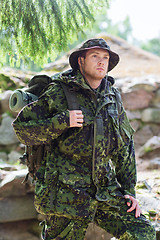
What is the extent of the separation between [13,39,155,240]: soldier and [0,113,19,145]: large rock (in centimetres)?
515

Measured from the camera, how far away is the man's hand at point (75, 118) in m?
2.58

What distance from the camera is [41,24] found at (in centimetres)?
369

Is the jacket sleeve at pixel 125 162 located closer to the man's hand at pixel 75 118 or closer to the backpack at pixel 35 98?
the backpack at pixel 35 98

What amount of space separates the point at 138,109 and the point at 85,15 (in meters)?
4.75

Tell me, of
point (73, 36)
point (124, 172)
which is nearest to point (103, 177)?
point (124, 172)

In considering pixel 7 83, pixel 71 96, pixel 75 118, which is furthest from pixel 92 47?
pixel 7 83

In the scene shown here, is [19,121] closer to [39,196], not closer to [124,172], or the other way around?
[39,196]

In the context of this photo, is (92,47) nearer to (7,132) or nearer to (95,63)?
(95,63)

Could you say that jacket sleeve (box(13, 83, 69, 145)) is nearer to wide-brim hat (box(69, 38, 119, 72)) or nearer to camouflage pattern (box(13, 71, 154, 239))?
camouflage pattern (box(13, 71, 154, 239))

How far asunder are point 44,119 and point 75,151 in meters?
0.42

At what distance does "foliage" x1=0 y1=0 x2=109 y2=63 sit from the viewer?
3.55 meters

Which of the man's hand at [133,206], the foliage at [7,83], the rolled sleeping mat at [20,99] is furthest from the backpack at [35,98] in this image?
the foliage at [7,83]

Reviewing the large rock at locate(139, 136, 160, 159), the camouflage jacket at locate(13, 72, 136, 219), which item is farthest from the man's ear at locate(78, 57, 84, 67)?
the large rock at locate(139, 136, 160, 159)

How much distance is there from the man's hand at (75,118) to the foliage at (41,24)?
5.12 feet
